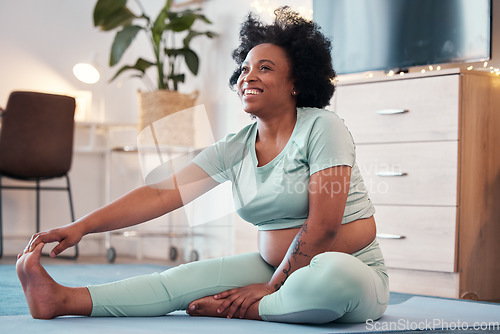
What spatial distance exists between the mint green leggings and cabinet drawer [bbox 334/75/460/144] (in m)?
0.95

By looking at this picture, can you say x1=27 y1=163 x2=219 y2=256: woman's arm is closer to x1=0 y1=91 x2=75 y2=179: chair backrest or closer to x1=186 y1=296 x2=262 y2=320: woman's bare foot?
x1=186 y1=296 x2=262 y2=320: woman's bare foot

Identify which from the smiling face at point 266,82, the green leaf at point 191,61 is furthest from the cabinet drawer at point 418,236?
the green leaf at point 191,61

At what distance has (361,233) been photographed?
1.61m

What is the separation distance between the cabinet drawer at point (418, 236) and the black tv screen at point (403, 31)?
590 millimetres

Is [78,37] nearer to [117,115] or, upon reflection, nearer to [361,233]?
[117,115]

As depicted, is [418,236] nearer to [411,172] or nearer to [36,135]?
[411,172]

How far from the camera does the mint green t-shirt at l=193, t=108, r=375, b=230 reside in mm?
1545

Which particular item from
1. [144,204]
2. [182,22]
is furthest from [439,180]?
[182,22]

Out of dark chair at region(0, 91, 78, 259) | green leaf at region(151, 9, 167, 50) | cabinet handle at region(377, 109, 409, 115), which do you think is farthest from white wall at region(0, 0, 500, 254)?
Answer: cabinet handle at region(377, 109, 409, 115)

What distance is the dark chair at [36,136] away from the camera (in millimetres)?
3562

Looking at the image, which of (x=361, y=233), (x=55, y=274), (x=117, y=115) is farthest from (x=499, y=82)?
(x=117, y=115)

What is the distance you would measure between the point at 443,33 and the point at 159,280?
1.57m

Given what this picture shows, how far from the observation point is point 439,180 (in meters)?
2.44

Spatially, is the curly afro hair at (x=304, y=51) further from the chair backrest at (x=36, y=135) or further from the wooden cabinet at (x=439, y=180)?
the chair backrest at (x=36, y=135)
